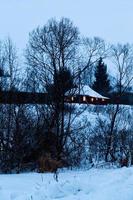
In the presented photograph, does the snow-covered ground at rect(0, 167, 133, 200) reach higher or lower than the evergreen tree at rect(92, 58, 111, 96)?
lower

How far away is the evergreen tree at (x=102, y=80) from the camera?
2911 inches

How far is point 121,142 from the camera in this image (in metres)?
24.4

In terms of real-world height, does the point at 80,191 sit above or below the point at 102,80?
below

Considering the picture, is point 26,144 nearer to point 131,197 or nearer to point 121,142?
point 121,142

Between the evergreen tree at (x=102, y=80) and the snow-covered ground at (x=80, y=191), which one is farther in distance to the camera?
the evergreen tree at (x=102, y=80)

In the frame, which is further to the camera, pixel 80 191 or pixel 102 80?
pixel 102 80

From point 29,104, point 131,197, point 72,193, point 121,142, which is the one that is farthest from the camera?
point 121,142

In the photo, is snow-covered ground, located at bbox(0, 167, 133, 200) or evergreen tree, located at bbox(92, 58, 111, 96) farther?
evergreen tree, located at bbox(92, 58, 111, 96)

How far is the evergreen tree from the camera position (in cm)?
7394

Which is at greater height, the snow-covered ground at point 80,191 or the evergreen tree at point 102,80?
the evergreen tree at point 102,80

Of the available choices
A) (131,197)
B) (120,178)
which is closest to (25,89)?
(120,178)

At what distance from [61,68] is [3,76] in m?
6.45

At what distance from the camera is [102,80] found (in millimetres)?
75500

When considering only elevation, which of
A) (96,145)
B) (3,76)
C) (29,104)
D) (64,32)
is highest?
(64,32)
